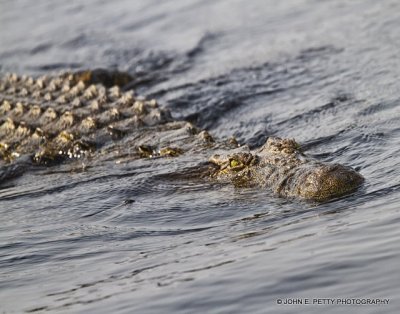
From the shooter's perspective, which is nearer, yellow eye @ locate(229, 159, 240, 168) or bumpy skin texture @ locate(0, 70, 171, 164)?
yellow eye @ locate(229, 159, 240, 168)

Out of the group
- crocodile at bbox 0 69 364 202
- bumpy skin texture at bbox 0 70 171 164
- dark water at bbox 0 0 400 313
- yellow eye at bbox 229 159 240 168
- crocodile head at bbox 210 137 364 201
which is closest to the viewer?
dark water at bbox 0 0 400 313

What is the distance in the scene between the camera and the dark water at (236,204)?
393 cm

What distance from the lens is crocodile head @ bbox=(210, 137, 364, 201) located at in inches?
194

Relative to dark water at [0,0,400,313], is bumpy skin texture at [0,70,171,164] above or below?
above

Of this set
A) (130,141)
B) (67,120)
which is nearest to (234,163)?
(130,141)

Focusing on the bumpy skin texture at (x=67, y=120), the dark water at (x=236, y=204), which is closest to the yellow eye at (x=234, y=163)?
the dark water at (x=236, y=204)

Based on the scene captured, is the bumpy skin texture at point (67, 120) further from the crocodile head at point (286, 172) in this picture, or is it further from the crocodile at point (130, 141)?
the crocodile head at point (286, 172)

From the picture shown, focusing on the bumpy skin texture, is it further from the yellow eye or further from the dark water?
the yellow eye

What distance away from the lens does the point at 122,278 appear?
4246 millimetres

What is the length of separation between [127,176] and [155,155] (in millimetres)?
350

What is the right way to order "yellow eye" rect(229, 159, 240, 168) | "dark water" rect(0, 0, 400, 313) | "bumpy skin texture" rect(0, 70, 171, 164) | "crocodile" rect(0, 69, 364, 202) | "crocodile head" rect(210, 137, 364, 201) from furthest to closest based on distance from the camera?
"bumpy skin texture" rect(0, 70, 171, 164) < "yellow eye" rect(229, 159, 240, 168) < "crocodile" rect(0, 69, 364, 202) < "crocodile head" rect(210, 137, 364, 201) < "dark water" rect(0, 0, 400, 313)

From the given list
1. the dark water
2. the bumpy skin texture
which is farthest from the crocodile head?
the bumpy skin texture

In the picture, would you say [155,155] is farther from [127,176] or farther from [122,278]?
[122,278]

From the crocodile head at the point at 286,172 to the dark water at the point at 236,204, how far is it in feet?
0.33
